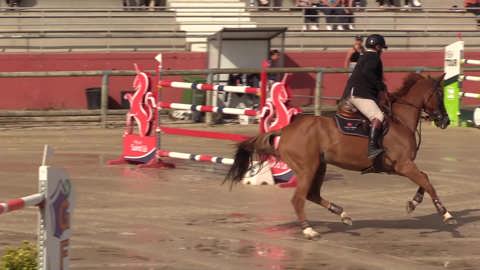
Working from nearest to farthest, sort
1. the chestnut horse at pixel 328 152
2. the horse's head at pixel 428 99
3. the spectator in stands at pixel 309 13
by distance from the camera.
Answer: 1. the chestnut horse at pixel 328 152
2. the horse's head at pixel 428 99
3. the spectator in stands at pixel 309 13

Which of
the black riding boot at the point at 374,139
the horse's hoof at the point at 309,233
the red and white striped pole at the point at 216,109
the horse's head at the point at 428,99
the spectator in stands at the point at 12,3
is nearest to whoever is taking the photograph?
the horse's hoof at the point at 309,233

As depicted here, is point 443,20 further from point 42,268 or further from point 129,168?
point 42,268

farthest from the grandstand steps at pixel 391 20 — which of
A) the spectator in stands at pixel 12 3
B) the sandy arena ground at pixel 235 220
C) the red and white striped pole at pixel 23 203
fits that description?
the red and white striped pole at pixel 23 203

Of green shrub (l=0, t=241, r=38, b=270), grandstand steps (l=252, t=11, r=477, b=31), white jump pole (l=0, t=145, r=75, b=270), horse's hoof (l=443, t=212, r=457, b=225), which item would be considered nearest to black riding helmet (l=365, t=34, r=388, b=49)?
horse's hoof (l=443, t=212, r=457, b=225)

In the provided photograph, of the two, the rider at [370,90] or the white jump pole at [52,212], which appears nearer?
the white jump pole at [52,212]

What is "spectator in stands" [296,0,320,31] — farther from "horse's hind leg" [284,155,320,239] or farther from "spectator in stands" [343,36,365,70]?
"horse's hind leg" [284,155,320,239]

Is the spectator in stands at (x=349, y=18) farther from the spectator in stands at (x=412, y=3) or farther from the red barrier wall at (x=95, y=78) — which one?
the spectator in stands at (x=412, y=3)

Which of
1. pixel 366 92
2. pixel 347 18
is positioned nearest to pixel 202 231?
pixel 366 92

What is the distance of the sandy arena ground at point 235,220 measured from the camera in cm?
971

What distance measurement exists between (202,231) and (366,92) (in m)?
2.38

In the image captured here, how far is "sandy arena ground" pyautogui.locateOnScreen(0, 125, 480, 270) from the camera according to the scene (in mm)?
9711

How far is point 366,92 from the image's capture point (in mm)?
11336

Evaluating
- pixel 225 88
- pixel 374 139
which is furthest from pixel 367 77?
pixel 225 88

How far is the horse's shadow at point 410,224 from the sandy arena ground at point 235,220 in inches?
0.5
